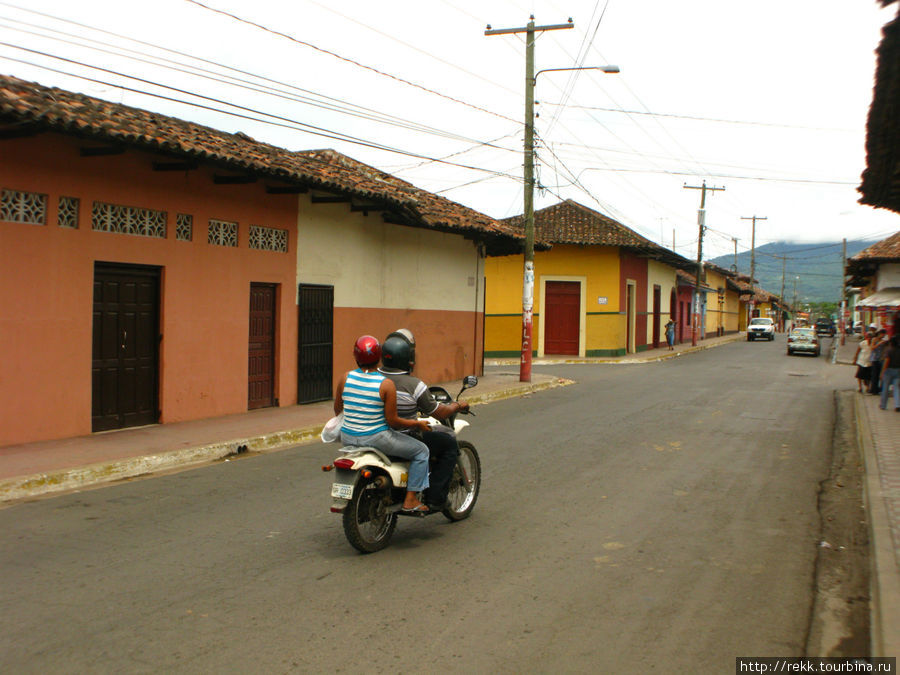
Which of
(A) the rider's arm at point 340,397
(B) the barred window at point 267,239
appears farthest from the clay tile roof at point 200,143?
(A) the rider's arm at point 340,397

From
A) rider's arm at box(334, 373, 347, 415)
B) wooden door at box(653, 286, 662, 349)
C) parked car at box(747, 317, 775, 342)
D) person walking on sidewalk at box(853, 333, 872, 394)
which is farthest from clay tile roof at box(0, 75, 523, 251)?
parked car at box(747, 317, 775, 342)

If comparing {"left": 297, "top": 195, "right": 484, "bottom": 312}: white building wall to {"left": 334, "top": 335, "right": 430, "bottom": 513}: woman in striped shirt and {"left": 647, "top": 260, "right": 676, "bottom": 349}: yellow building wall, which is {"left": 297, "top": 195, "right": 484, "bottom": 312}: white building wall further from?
{"left": 647, "top": 260, "right": 676, "bottom": 349}: yellow building wall

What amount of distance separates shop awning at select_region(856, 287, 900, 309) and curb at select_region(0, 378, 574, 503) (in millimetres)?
17221

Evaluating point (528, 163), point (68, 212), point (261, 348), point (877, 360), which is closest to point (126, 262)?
point (68, 212)

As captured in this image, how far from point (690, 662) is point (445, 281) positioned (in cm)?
1578

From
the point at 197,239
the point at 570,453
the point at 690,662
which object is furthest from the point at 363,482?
the point at 197,239

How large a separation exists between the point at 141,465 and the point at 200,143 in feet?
15.7

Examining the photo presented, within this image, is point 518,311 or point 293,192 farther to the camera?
point 518,311

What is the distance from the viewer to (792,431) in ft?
39.4

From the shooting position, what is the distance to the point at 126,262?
418 inches

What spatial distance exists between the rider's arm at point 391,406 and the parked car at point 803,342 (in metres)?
33.6

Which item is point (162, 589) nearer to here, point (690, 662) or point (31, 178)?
point (690, 662)

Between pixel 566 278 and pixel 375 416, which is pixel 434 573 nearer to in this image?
pixel 375 416

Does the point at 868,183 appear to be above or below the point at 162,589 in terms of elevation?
above
